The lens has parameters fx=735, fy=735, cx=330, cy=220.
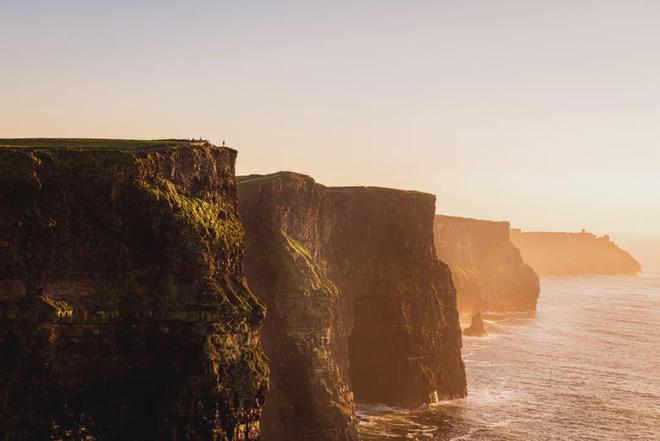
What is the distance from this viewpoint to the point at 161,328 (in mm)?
44750

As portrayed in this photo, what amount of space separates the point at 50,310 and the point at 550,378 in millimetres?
81840

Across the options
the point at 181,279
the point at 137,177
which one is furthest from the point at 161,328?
the point at 137,177

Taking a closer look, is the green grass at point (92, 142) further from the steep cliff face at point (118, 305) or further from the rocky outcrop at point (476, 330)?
the rocky outcrop at point (476, 330)

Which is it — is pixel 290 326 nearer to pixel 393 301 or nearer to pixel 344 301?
pixel 344 301

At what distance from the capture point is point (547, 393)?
314 feet

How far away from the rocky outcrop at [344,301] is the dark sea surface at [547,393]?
5.18 m

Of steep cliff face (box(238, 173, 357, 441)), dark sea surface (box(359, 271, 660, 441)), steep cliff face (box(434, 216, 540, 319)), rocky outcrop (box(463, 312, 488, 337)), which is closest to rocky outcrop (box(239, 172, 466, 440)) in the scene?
steep cliff face (box(238, 173, 357, 441))

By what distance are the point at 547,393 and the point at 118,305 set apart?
225ft

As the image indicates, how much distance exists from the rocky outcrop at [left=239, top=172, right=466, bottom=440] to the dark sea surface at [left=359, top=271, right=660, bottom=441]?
17.0ft

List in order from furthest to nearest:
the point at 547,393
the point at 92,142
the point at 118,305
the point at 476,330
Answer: the point at 476,330
the point at 547,393
the point at 92,142
the point at 118,305

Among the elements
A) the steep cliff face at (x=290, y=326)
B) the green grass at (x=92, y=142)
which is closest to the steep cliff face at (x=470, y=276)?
the steep cliff face at (x=290, y=326)

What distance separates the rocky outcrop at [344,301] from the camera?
65.6m

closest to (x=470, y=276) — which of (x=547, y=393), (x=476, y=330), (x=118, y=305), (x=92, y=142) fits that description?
(x=476, y=330)

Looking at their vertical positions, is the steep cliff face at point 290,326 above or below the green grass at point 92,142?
below
